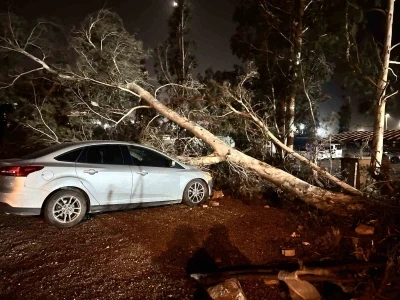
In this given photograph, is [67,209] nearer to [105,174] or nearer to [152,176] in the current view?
[105,174]

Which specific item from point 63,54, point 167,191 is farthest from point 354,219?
point 63,54

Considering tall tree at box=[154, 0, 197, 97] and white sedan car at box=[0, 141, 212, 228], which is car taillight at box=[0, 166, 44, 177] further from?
tall tree at box=[154, 0, 197, 97]

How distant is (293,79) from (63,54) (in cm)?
828

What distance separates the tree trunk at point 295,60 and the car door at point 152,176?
640cm

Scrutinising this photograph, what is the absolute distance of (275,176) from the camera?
7.04m

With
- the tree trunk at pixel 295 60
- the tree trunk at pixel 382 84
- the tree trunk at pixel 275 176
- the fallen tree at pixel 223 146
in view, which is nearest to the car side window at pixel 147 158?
the fallen tree at pixel 223 146

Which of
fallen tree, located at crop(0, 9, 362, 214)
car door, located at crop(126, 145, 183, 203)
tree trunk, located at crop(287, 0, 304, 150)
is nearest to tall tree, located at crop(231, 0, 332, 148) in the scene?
tree trunk, located at crop(287, 0, 304, 150)

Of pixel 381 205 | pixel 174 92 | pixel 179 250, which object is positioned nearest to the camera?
pixel 179 250

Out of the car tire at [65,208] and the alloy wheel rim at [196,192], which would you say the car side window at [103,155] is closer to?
the car tire at [65,208]

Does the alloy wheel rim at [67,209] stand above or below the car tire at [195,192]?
below

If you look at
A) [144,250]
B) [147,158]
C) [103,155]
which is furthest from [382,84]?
[144,250]

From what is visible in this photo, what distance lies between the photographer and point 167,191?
6047 millimetres

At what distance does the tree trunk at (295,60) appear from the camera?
1106 cm

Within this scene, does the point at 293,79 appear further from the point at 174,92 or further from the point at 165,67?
the point at 165,67
